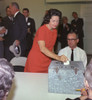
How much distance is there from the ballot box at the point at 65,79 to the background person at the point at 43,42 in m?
0.48

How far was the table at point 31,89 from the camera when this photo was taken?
66.2 inches

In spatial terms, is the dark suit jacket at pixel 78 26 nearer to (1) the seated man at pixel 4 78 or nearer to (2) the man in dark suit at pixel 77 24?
(2) the man in dark suit at pixel 77 24

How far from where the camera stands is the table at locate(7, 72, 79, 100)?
66.2 inches

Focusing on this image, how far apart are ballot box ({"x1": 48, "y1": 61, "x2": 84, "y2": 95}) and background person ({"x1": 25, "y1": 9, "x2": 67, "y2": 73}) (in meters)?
0.48

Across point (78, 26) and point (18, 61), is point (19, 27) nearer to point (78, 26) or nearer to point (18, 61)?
point (18, 61)

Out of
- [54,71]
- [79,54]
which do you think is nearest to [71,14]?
[79,54]

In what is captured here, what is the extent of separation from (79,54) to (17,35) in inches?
68.0

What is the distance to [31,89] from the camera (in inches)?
72.7

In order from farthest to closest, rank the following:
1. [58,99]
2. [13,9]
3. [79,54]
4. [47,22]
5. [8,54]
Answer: [8,54] < [13,9] < [79,54] < [47,22] < [58,99]

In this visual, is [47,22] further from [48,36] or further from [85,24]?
[85,24]

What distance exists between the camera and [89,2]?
6.94 metres

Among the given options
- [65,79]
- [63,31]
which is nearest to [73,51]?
[65,79]

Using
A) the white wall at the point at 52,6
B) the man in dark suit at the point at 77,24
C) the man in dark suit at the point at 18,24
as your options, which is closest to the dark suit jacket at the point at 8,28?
the man in dark suit at the point at 18,24

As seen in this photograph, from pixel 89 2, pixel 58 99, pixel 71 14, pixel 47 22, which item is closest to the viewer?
pixel 58 99
